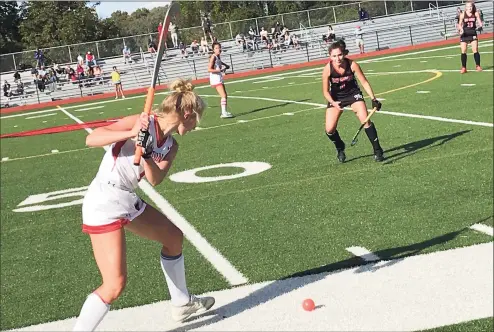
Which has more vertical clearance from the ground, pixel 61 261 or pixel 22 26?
pixel 22 26

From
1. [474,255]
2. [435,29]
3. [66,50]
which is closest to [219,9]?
[66,50]

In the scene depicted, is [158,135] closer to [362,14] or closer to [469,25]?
[469,25]

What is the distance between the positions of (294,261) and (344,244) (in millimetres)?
530

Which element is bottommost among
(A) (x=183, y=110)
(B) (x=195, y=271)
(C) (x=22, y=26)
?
(B) (x=195, y=271)

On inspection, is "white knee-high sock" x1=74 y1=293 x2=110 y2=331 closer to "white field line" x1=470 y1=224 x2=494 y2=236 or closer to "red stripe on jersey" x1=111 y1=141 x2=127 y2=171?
"red stripe on jersey" x1=111 y1=141 x2=127 y2=171

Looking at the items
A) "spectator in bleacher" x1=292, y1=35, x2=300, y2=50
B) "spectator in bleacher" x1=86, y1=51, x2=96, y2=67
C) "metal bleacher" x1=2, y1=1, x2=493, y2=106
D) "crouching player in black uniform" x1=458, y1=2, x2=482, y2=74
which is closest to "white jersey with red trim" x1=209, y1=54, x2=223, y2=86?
"crouching player in black uniform" x1=458, y1=2, x2=482, y2=74

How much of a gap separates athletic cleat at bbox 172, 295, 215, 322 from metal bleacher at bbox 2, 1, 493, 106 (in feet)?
131

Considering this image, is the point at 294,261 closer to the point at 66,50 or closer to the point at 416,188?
the point at 416,188

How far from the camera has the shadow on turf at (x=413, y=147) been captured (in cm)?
1062

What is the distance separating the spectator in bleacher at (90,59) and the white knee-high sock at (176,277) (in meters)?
43.0

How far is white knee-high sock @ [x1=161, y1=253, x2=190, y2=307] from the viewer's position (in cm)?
550

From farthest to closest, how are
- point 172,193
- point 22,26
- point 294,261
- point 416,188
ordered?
point 22,26 → point 172,193 → point 416,188 → point 294,261

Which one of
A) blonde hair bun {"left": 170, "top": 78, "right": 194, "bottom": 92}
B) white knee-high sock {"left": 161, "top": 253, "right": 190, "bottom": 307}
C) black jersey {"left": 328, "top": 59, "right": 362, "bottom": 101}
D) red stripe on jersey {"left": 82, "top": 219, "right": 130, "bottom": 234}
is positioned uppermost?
blonde hair bun {"left": 170, "top": 78, "right": 194, "bottom": 92}

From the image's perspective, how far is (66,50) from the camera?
4825 cm
